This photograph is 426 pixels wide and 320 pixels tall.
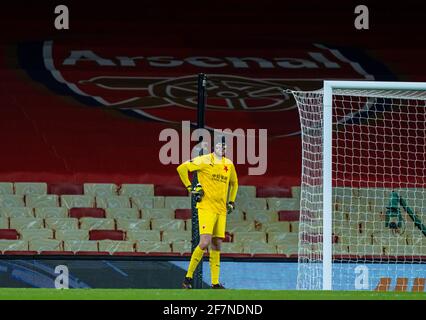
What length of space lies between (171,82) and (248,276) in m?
4.44

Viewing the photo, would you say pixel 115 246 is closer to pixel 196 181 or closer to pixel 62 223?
pixel 62 223

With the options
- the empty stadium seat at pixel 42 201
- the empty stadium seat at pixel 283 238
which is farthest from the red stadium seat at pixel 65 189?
the empty stadium seat at pixel 283 238

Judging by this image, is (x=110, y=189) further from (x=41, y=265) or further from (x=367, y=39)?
(x=367, y=39)

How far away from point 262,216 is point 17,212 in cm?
323

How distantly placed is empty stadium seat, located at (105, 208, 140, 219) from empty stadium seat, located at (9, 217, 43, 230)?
92cm

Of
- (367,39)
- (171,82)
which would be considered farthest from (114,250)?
(367,39)

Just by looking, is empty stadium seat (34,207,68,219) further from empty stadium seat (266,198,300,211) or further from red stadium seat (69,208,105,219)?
empty stadium seat (266,198,300,211)

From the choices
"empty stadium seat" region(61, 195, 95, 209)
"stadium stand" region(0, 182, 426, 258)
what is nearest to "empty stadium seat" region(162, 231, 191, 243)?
"stadium stand" region(0, 182, 426, 258)

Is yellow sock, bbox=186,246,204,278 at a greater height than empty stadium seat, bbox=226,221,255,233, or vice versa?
empty stadium seat, bbox=226,221,255,233

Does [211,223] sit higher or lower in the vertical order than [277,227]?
higher

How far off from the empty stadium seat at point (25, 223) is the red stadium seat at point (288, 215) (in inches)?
125

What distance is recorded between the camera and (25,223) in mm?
14547

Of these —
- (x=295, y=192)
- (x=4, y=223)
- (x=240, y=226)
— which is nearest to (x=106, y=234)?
(x=4, y=223)

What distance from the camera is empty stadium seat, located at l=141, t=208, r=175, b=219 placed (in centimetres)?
1484
